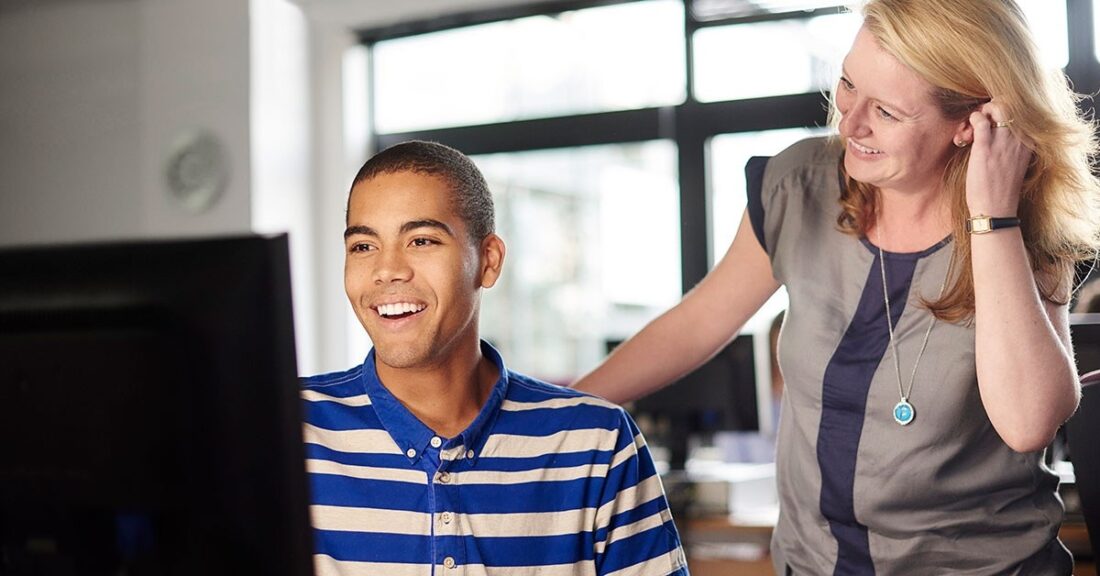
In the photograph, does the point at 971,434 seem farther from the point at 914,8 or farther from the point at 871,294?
the point at 914,8

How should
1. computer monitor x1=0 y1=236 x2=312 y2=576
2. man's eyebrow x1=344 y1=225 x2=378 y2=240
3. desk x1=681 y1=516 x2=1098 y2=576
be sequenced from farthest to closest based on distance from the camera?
desk x1=681 y1=516 x2=1098 y2=576 < man's eyebrow x1=344 y1=225 x2=378 y2=240 < computer monitor x1=0 y1=236 x2=312 y2=576

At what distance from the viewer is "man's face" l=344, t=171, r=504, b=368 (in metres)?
1.41

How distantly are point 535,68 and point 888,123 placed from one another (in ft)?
14.7

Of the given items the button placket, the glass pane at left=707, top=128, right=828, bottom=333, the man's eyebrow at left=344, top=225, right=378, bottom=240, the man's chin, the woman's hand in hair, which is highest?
the glass pane at left=707, top=128, right=828, bottom=333

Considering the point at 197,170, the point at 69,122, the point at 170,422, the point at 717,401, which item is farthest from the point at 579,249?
the point at 170,422

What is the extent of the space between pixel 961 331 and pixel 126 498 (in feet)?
3.59

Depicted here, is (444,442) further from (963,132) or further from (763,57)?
(763,57)

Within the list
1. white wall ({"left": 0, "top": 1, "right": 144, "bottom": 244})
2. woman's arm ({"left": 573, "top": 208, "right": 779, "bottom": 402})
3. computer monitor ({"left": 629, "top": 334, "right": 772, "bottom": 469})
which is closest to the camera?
woman's arm ({"left": 573, "top": 208, "right": 779, "bottom": 402})

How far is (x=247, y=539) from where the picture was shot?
72 cm

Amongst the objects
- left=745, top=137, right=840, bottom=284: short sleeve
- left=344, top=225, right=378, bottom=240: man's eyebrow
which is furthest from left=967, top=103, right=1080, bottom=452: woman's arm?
left=344, top=225, right=378, bottom=240: man's eyebrow

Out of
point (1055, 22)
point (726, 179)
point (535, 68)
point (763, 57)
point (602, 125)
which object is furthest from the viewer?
point (535, 68)

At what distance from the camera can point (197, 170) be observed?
18.6ft

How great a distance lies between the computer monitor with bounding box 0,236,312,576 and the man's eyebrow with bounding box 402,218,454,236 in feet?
2.30

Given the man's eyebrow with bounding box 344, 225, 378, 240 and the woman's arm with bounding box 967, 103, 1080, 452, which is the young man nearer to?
the man's eyebrow with bounding box 344, 225, 378, 240
